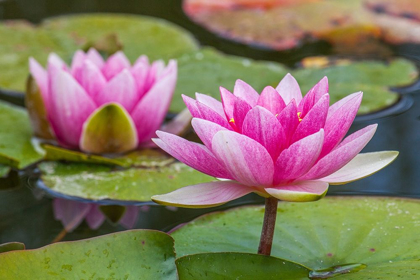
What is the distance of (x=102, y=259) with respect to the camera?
89 centimetres

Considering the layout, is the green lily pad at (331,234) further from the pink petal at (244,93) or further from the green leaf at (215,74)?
the green leaf at (215,74)

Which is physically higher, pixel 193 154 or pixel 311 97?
pixel 311 97

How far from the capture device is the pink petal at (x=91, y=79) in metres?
1.50

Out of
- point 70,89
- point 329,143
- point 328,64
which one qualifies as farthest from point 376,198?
point 328,64

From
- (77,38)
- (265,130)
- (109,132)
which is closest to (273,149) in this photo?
(265,130)

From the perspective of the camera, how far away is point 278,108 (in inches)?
34.7

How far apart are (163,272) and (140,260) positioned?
5 cm

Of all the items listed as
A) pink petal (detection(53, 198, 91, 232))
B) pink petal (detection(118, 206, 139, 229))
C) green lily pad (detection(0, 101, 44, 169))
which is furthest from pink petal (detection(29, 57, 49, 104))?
pink petal (detection(118, 206, 139, 229))

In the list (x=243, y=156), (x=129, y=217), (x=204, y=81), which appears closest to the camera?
(x=243, y=156)

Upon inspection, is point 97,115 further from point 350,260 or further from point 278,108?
point 350,260

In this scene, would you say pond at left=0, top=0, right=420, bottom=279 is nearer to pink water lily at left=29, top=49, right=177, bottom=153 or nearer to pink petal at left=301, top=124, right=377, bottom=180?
pink water lily at left=29, top=49, right=177, bottom=153

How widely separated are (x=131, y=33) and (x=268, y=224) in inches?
72.0

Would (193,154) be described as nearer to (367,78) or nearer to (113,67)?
(113,67)

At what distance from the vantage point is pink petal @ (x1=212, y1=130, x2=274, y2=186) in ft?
2.59
